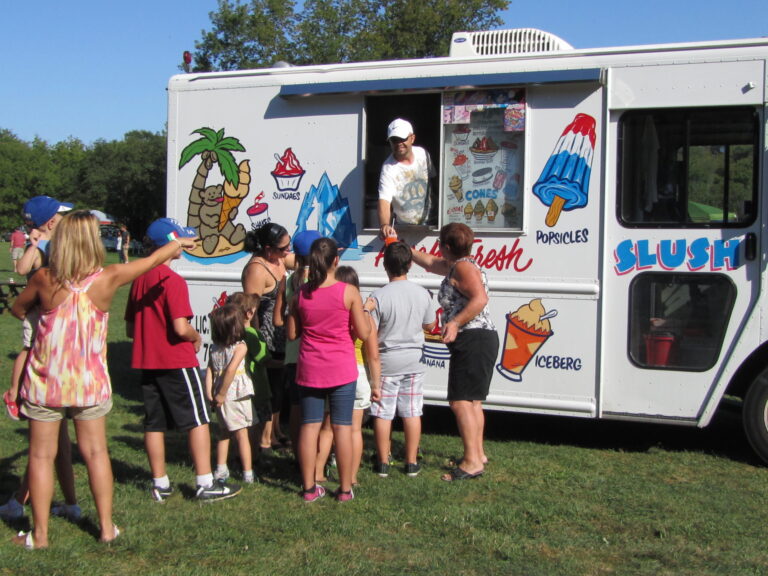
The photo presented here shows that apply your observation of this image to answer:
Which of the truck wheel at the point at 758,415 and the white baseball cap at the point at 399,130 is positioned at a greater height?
the white baseball cap at the point at 399,130

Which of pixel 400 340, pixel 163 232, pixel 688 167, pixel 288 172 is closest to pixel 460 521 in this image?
pixel 400 340

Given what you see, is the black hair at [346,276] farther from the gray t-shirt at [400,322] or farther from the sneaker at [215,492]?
the sneaker at [215,492]

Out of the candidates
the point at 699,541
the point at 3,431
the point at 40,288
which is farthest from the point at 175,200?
the point at 699,541

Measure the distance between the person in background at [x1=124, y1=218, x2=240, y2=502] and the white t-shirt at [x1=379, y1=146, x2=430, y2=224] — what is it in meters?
1.70

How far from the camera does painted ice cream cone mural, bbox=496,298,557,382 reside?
19.6 feet

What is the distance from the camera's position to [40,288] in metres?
4.03

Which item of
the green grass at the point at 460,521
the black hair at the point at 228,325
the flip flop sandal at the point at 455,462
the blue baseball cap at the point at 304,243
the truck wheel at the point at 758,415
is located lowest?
the green grass at the point at 460,521

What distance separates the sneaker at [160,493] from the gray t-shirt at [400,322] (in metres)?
1.50

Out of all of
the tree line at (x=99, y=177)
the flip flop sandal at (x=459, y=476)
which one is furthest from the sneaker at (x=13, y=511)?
the tree line at (x=99, y=177)

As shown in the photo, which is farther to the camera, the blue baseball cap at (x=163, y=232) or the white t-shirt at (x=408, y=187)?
the white t-shirt at (x=408, y=187)

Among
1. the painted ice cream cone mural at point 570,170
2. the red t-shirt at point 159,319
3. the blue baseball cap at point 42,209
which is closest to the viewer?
the red t-shirt at point 159,319

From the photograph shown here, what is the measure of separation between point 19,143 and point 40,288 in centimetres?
8870

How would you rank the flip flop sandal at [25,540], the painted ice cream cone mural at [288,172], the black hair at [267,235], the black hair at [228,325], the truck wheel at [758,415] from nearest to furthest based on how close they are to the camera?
the flip flop sandal at [25,540] → the black hair at [228,325] → the truck wheel at [758,415] → the black hair at [267,235] → the painted ice cream cone mural at [288,172]

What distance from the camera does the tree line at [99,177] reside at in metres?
59.8
